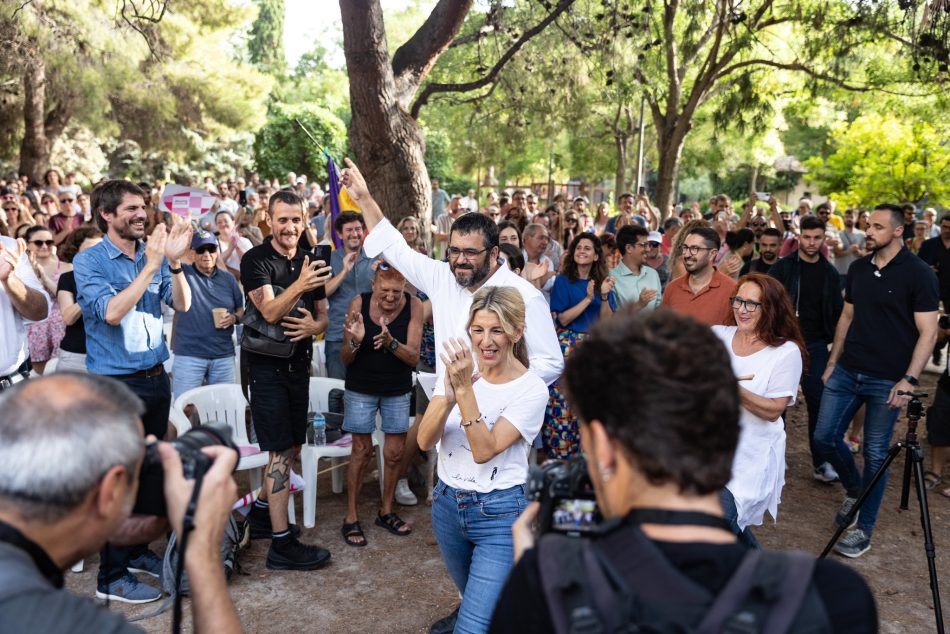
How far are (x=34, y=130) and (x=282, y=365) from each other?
54.7 ft

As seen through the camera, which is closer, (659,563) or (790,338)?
(659,563)

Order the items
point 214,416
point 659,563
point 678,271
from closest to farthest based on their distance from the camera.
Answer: point 659,563
point 214,416
point 678,271

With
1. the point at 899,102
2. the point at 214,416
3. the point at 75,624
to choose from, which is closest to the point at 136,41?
the point at 214,416

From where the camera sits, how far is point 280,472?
4.58 meters

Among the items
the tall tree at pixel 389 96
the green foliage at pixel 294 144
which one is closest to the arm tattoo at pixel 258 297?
the tall tree at pixel 389 96

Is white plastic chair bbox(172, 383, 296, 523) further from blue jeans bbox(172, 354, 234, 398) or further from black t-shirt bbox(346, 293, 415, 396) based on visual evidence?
black t-shirt bbox(346, 293, 415, 396)

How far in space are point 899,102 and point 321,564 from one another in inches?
588

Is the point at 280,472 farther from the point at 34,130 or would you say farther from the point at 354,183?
the point at 34,130

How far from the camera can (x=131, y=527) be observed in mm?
1721

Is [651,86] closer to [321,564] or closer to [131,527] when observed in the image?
[321,564]

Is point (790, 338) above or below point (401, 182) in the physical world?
below

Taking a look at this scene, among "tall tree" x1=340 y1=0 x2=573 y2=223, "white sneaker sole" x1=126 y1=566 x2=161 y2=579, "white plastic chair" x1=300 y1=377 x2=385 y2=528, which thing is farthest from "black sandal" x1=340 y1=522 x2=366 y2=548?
"tall tree" x1=340 y1=0 x2=573 y2=223

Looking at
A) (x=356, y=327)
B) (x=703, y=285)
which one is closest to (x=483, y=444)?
(x=356, y=327)

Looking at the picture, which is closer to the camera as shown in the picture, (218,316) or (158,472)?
(158,472)
